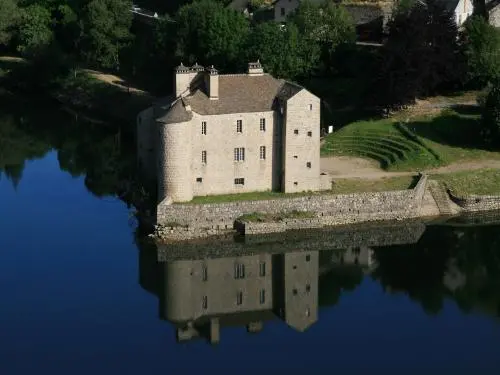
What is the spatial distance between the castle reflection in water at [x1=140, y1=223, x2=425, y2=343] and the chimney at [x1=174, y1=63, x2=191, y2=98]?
8.32 meters

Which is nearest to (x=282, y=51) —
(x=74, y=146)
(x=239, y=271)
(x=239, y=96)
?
(x=74, y=146)

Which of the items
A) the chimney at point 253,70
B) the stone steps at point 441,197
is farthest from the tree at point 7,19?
the stone steps at point 441,197

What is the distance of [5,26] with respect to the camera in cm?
9575

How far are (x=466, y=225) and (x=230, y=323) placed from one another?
15903 millimetres

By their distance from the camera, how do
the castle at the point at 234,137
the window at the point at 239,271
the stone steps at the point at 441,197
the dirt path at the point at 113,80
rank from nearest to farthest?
the window at the point at 239,271 → the castle at the point at 234,137 → the stone steps at the point at 441,197 → the dirt path at the point at 113,80

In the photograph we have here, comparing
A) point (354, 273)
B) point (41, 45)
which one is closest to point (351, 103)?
point (354, 273)

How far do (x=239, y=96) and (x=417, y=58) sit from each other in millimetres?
17818

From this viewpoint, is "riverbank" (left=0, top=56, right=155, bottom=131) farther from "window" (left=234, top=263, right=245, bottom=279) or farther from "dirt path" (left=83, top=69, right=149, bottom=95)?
"window" (left=234, top=263, right=245, bottom=279)

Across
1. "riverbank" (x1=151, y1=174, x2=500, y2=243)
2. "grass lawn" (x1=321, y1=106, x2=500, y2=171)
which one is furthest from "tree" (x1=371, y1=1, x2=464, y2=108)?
"riverbank" (x1=151, y1=174, x2=500, y2=243)

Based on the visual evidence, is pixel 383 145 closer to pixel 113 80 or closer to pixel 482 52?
pixel 482 52

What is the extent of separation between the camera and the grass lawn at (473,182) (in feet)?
181

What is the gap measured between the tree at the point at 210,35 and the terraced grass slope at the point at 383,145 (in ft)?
48.8

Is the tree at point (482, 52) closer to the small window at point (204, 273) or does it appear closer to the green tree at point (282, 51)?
the green tree at point (282, 51)

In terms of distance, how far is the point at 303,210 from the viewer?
51812 millimetres
